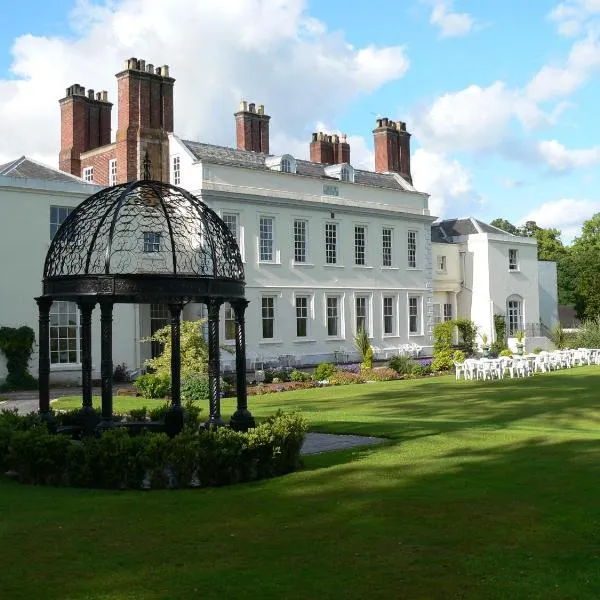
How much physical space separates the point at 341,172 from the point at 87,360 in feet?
94.4

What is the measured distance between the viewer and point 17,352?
2847 cm

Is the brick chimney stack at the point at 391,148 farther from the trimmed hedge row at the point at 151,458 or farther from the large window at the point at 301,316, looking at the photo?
the trimmed hedge row at the point at 151,458

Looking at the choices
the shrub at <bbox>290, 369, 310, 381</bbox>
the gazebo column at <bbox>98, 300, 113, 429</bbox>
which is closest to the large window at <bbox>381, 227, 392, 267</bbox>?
the shrub at <bbox>290, 369, 310, 381</bbox>

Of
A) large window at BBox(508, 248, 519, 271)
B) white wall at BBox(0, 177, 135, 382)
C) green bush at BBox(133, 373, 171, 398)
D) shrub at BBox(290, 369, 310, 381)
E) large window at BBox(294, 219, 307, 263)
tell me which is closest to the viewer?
green bush at BBox(133, 373, 171, 398)

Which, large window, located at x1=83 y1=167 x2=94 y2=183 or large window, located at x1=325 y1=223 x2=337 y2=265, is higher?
large window, located at x1=83 y1=167 x2=94 y2=183

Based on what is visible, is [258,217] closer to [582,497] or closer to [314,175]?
[314,175]

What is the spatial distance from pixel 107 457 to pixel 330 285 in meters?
28.8

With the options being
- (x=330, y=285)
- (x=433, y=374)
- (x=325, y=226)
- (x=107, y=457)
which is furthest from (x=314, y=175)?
(x=107, y=457)

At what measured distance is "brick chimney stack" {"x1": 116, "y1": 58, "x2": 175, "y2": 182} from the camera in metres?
33.8

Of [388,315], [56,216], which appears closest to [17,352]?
[56,216]

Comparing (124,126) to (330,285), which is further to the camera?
(330,285)

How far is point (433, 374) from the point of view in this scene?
33.5 m

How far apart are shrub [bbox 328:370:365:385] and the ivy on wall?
34.6 feet

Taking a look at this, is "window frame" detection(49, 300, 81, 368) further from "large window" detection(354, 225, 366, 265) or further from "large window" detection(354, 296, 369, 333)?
"large window" detection(354, 225, 366, 265)
